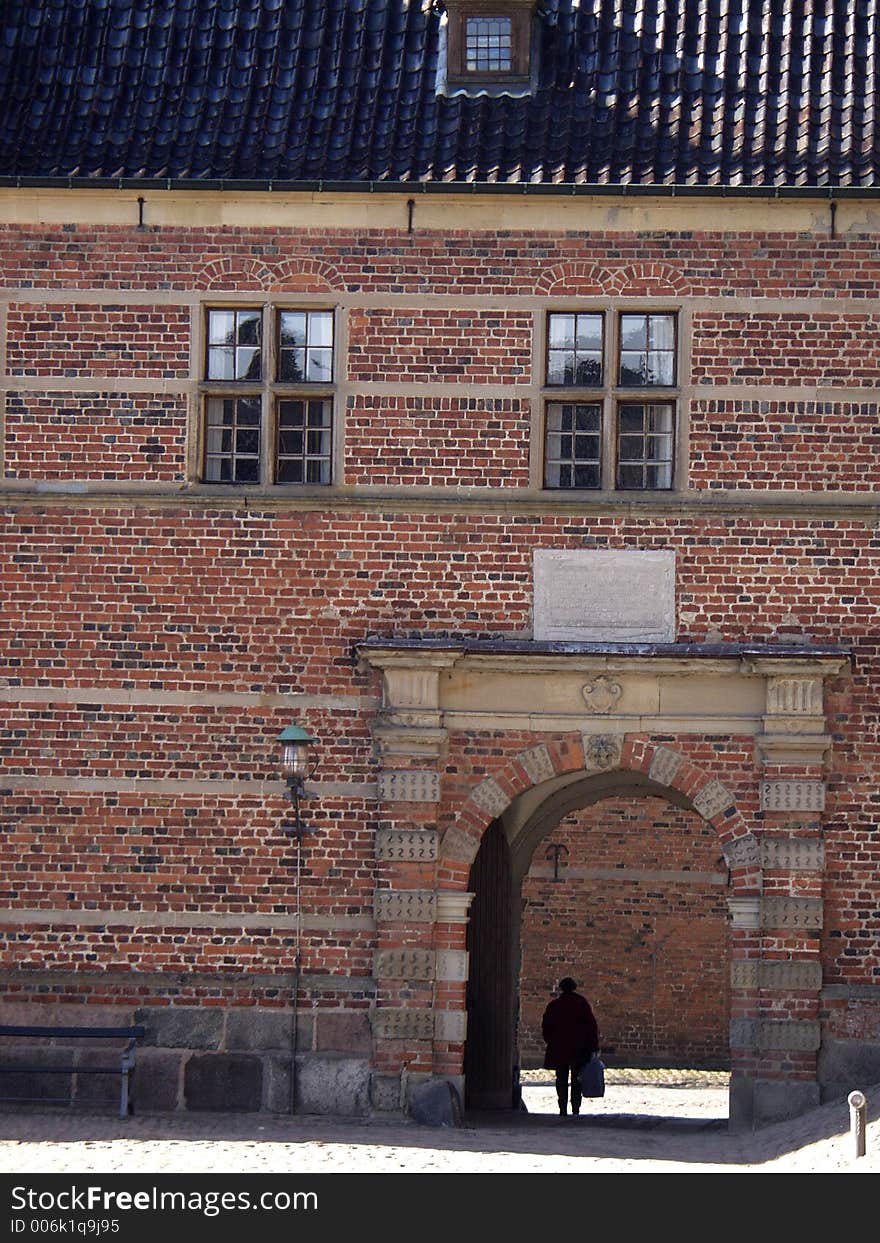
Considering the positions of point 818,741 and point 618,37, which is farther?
point 618,37

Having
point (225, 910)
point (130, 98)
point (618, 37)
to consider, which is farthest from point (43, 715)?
point (618, 37)

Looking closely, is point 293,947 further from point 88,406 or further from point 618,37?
point 618,37

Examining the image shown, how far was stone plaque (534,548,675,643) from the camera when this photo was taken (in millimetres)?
16984

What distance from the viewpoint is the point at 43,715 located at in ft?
56.4

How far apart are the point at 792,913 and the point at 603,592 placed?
2542mm

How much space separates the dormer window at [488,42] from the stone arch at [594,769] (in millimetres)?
4926

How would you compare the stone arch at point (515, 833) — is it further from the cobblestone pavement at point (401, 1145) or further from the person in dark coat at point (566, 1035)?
the cobblestone pavement at point (401, 1145)

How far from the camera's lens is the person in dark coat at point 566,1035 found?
19531 mm

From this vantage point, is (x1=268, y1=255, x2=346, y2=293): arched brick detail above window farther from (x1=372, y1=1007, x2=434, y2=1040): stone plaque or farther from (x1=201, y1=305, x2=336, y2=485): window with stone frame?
(x1=372, y1=1007, x2=434, y2=1040): stone plaque

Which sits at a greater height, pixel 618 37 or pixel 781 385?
pixel 618 37

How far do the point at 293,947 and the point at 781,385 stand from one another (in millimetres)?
5162

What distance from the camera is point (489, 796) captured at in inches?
666

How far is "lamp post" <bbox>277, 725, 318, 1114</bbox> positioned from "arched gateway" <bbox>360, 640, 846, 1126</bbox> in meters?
0.52

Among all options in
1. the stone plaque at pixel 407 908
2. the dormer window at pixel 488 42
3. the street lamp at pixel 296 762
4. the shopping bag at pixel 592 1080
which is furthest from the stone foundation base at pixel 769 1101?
the dormer window at pixel 488 42
